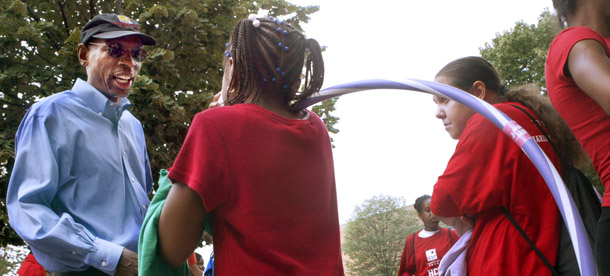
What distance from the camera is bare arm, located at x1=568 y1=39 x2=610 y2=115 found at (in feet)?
6.61

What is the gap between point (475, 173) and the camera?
263 cm

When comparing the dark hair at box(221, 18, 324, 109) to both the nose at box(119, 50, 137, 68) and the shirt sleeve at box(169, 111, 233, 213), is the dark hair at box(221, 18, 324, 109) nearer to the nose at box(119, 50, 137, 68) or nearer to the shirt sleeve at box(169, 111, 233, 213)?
the shirt sleeve at box(169, 111, 233, 213)

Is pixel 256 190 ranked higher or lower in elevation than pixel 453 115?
lower

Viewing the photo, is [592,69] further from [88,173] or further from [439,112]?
[88,173]

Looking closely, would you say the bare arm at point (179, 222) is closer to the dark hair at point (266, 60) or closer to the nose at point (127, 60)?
the dark hair at point (266, 60)

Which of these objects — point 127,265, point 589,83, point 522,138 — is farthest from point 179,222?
point 589,83

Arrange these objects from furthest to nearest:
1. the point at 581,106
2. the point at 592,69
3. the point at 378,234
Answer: the point at 378,234 → the point at 581,106 → the point at 592,69

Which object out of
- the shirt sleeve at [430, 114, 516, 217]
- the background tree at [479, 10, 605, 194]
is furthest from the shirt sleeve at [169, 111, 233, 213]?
the background tree at [479, 10, 605, 194]

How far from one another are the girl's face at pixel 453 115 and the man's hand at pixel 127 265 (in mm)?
1716

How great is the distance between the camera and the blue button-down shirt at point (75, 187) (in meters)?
2.66

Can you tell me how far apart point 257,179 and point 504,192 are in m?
1.21

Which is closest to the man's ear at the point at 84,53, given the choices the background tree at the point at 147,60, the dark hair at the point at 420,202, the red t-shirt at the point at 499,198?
the red t-shirt at the point at 499,198

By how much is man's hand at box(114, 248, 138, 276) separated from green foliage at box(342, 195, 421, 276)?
28.0 meters

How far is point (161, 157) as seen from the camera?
12617mm
